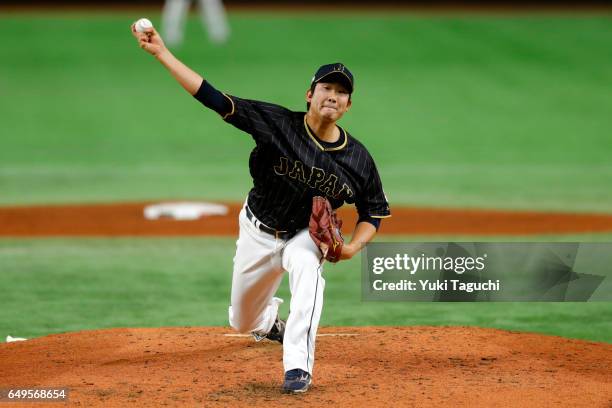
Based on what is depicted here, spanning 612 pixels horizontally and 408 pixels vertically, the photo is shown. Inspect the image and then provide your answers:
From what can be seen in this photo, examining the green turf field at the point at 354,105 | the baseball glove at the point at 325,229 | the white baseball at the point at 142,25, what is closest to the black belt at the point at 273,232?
the baseball glove at the point at 325,229

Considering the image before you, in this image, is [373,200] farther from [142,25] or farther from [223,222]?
[223,222]

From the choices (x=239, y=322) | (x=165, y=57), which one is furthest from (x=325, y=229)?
(x=165, y=57)

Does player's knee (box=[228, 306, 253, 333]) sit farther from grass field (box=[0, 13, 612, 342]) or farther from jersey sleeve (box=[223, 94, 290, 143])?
grass field (box=[0, 13, 612, 342])

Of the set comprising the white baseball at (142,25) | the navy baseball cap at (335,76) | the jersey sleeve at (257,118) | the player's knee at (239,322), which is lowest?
the player's knee at (239,322)

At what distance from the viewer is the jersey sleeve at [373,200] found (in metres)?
5.98

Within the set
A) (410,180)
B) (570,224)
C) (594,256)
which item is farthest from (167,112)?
(594,256)

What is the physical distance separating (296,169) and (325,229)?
1.45ft

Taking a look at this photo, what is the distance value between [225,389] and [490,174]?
10593 millimetres

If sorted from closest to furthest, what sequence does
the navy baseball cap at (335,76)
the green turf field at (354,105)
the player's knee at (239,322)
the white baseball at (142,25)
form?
the white baseball at (142,25)
the navy baseball cap at (335,76)
the player's knee at (239,322)
the green turf field at (354,105)

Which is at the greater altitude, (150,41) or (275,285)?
(150,41)

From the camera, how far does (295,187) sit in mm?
5863

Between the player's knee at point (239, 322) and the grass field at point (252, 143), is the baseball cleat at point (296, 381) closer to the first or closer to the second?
the player's knee at point (239, 322)

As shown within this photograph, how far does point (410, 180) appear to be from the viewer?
49.2 ft

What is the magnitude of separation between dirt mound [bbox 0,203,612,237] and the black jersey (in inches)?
201
